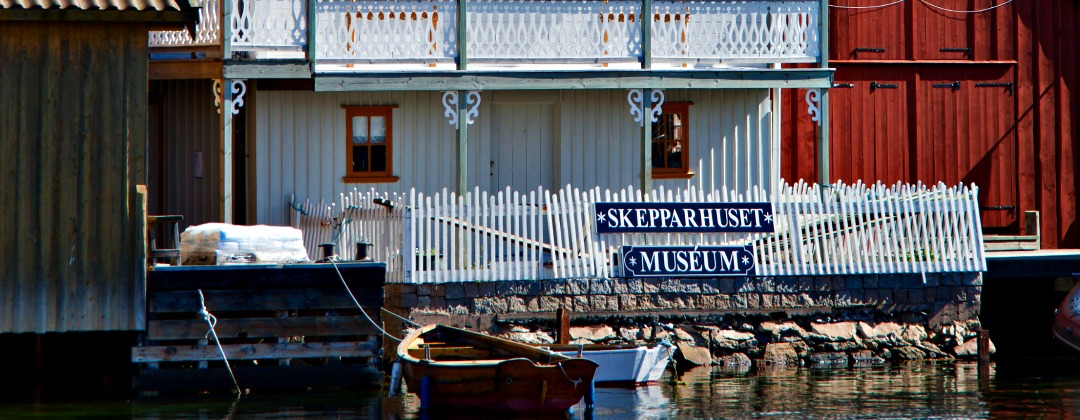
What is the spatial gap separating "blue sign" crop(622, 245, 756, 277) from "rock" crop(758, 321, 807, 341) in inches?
30.4

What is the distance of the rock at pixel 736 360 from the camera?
1841cm

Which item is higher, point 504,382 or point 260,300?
point 260,300

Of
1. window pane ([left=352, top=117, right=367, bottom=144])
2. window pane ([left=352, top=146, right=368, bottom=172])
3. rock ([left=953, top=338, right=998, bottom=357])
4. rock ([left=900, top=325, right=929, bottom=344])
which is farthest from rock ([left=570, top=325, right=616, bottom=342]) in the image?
rock ([left=953, top=338, right=998, bottom=357])

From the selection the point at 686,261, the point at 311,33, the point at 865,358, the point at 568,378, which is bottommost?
the point at 865,358

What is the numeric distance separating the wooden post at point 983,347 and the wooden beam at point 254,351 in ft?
25.7

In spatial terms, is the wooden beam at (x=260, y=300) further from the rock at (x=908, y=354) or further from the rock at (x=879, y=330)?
the rock at (x=908, y=354)

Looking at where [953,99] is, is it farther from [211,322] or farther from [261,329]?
[211,322]

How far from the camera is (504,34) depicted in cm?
1927

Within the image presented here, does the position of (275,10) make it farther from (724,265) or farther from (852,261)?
(852,261)

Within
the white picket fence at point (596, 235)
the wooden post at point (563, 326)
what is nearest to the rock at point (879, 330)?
the white picket fence at point (596, 235)

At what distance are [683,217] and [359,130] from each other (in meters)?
4.85

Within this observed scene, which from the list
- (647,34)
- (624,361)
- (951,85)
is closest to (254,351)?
(624,361)

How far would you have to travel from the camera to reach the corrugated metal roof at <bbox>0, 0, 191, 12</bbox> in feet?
47.4

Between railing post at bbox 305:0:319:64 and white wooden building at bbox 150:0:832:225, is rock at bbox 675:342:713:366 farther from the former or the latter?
railing post at bbox 305:0:319:64
